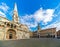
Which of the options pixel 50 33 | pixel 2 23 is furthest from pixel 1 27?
pixel 50 33

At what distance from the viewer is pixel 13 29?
12.3ft

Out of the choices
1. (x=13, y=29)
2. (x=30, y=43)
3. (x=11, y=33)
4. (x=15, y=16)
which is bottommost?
(x=30, y=43)

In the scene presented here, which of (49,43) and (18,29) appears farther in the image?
(18,29)

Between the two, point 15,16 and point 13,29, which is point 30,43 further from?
point 15,16

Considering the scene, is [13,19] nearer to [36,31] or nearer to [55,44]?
[36,31]

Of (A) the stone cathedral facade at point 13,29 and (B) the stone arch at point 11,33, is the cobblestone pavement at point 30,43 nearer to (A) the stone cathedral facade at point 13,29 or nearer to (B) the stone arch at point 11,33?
(A) the stone cathedral facade at point 13,29

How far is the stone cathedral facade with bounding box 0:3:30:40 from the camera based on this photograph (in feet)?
11.7

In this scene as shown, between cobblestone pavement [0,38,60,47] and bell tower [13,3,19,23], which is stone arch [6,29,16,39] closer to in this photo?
bell tower [13,3,19,23]

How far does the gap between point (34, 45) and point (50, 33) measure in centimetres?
178

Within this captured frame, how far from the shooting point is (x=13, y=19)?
3.76m

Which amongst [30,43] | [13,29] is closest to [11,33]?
[13,29]

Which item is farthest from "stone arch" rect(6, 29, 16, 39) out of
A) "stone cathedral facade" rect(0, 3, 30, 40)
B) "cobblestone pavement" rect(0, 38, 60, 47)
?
"cobblestone pavement" rect(0, 38, 60, 47)

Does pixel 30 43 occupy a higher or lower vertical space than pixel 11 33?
lower

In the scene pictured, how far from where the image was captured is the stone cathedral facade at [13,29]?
140 inches
